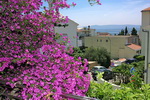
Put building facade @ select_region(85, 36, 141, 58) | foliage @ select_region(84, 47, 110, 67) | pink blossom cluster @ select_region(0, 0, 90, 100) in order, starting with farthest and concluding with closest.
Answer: building facade @ select_region(85, 36, 141, 58) → foliage @ select_region(84, 47, 110, 67) → pink blossom cluster @ select_region(0, 0, 90, 100)

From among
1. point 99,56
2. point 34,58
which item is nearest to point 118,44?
point 99,56

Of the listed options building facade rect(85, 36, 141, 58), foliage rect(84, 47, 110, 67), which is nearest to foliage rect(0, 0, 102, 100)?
foliage rect(84, 47, 110, 67)

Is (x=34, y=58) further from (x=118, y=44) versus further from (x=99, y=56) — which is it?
(x=118, y=44)

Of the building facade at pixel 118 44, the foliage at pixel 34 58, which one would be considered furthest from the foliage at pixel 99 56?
the foliage at pixel 34 58

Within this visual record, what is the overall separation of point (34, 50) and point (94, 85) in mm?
1093

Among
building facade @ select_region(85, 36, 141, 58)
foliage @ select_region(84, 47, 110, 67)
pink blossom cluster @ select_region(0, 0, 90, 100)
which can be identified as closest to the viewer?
pink blossom cluster @ select_region(0, 0, 90, 100)

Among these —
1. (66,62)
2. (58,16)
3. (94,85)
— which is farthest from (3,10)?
(94,85)

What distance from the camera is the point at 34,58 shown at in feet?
8.63

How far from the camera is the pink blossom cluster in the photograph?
2357mm

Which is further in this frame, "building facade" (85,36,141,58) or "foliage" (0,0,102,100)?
"building facade" (85,36,141,58)

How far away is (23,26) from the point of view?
2850mm

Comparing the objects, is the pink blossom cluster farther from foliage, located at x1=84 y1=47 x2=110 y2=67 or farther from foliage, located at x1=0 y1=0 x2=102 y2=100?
foliage, located at x1=84 y1=47 x2=110 y2=67

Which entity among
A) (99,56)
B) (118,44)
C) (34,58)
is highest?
(34,58)

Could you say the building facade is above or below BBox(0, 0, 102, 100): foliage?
below
